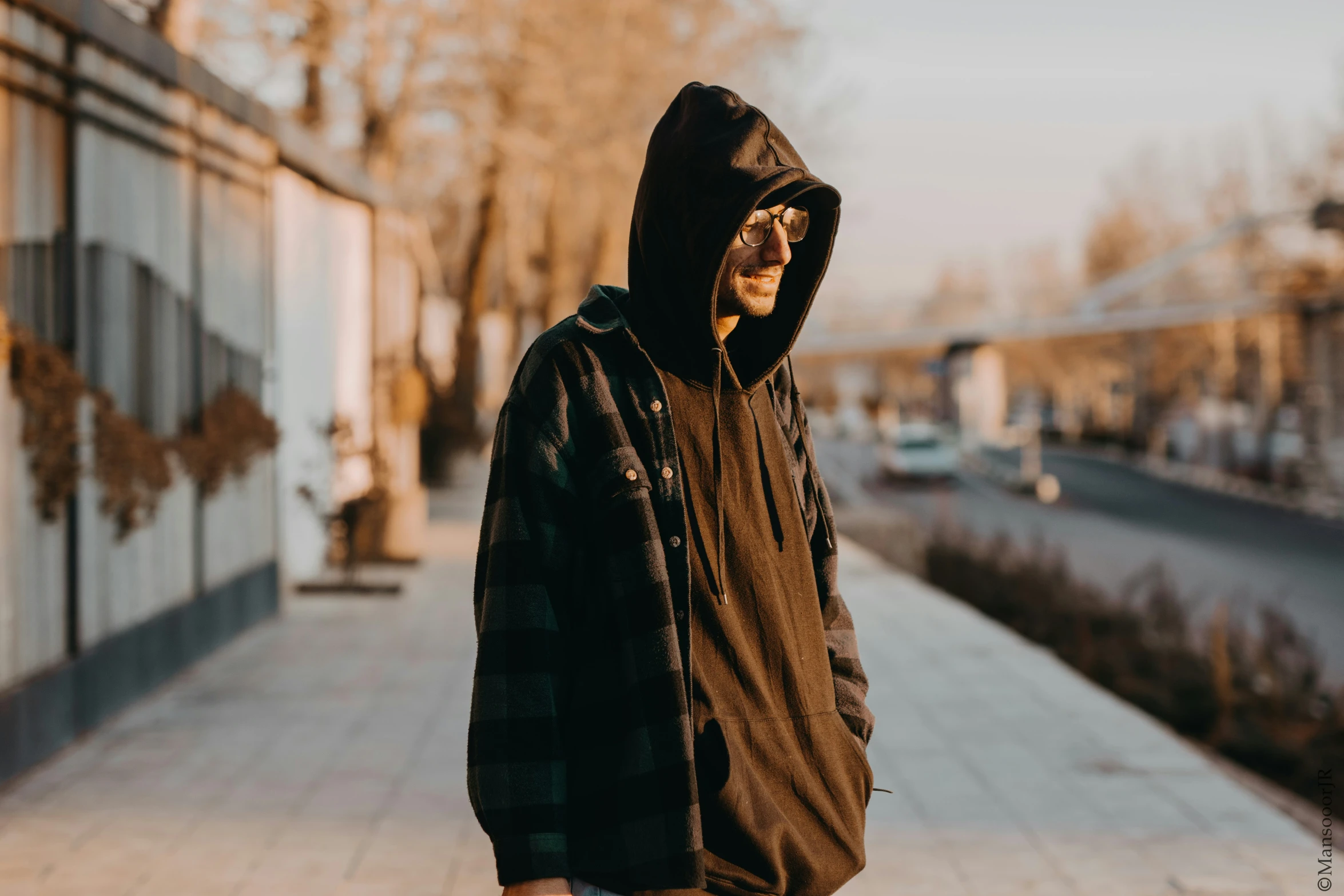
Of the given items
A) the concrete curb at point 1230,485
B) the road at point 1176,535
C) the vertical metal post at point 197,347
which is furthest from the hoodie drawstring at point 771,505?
the concrete curb at point 1230,485

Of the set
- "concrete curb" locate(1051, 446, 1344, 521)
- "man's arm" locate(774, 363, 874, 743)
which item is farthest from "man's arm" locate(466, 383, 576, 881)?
"concrete curb" locate(1051, 446, 1344, 521)

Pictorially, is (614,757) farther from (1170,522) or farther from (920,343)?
(920,343)

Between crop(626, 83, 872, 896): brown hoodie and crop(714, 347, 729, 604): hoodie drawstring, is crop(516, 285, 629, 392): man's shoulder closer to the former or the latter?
crop(626, 83, 872, 896): brown hoodie

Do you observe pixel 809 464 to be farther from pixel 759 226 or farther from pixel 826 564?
pixel 759 226

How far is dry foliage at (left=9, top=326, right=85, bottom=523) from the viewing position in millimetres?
5742

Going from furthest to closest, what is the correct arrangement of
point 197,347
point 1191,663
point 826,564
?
1. point 1191,663
2. point 197,347
3. point 826,564

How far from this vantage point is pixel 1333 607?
18.0m

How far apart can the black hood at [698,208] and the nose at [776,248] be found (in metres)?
0.05

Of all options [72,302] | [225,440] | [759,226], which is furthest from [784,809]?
[225,440]

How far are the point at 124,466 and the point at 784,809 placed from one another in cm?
533

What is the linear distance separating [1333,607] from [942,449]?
25.8m

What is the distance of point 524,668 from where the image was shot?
1.97 meters

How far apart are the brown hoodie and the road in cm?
927

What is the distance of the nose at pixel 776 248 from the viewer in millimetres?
2172
